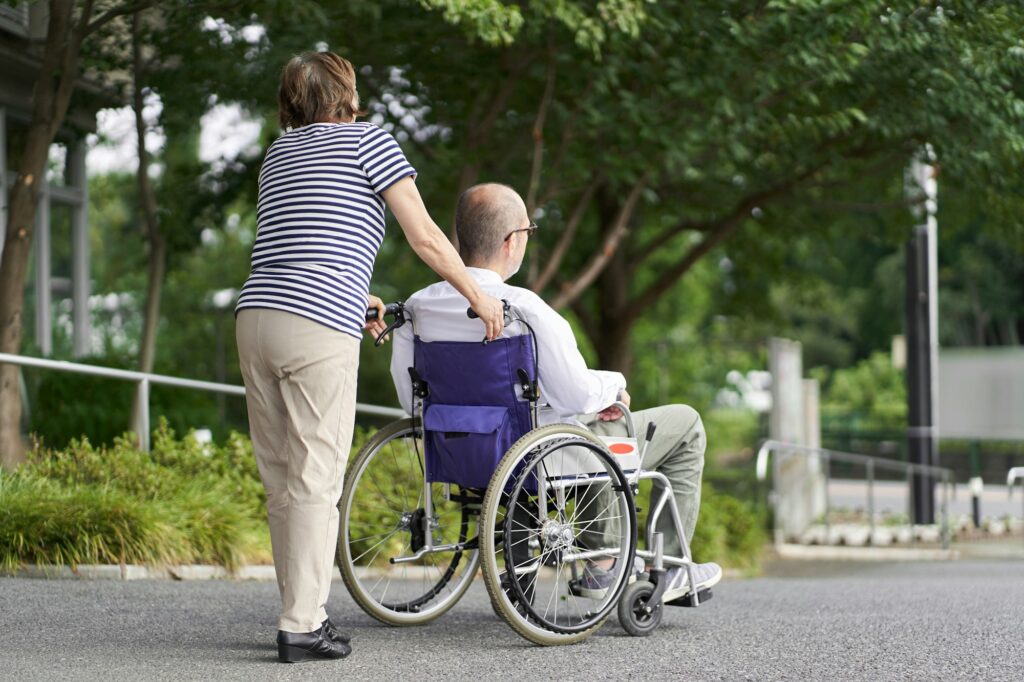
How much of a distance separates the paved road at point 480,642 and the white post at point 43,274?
7.61 metres

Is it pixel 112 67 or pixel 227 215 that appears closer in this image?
pixel 112 67

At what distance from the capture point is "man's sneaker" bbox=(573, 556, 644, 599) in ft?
14.5

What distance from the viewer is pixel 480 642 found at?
14.6 feet

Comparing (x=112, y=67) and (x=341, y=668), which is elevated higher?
(x=112, y=67)

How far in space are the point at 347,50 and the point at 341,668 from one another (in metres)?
6.88

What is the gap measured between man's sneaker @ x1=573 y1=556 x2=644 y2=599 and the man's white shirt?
1.68 feet

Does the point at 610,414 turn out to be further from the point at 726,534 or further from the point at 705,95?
the point at 726,534

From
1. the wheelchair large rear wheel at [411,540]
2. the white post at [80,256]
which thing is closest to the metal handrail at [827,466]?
the white post at [80,256]

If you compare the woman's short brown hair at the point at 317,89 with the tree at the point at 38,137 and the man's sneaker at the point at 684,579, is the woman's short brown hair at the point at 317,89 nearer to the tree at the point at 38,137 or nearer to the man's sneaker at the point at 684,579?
the man's sneaker at the point at 684,579

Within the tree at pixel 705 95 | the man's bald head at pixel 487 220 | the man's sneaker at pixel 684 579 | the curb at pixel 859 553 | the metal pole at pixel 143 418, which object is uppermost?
the tree at pixel 705 95

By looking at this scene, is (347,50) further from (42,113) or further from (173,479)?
(173,479)

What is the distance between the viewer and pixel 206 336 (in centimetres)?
1677

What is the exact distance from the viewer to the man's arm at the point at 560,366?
4211 mm

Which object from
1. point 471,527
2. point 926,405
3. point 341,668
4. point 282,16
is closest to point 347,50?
point 282,16
